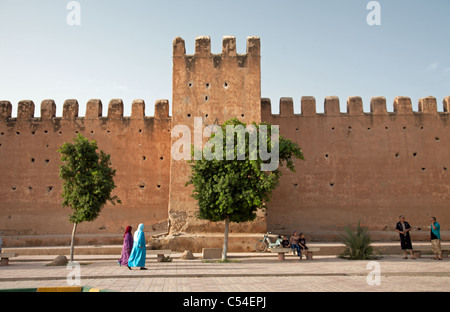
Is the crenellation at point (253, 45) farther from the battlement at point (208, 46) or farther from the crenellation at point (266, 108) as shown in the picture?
the crenellation at point (266, 108)

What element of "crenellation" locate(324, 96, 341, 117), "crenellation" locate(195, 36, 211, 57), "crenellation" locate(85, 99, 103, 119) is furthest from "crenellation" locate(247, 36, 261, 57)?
"crenellation" locate(85, 99, 103, 119)

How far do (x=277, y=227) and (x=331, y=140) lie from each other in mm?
4880

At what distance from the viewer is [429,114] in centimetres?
1827

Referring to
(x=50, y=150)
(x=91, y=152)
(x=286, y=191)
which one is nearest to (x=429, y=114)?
(x=286, y=191)

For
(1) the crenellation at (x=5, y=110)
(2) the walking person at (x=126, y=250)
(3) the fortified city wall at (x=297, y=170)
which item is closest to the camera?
(2) the walking person at (x=126, y=250)

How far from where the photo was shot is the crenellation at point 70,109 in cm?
1836

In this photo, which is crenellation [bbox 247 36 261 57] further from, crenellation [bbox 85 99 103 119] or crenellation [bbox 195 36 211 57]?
crenellation [bbox 85 99 103 119]

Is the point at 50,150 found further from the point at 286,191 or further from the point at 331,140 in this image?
the point at 331,140

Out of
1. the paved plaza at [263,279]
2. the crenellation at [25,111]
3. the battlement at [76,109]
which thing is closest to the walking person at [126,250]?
the paved plaza at [263,279]

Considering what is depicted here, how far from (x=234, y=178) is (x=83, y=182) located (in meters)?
4.69

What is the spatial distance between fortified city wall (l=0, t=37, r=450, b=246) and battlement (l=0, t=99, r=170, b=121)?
0.05m

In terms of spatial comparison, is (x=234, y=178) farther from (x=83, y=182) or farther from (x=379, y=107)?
(x=379, y=107)

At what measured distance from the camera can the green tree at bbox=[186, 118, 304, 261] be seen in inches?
449

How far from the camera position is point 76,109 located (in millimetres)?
18469
